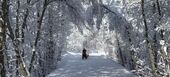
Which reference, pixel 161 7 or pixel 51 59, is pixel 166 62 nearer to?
pixel 161 7

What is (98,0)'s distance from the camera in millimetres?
18484

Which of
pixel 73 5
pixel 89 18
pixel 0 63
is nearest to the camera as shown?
pixel 0 63

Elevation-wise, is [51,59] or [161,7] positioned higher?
[161,7]

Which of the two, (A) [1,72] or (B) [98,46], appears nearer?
(A) [1,72]

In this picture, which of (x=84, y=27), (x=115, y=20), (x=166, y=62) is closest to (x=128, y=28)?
(x=115, y=20)

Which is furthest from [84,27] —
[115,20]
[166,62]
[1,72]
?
[166,62]

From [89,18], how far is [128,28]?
3291mm

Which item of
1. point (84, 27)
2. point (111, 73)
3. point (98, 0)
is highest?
point (98, 0)

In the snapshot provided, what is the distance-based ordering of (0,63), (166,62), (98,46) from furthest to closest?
(98,46), (0,63), (166,62)

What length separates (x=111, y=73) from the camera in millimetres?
21078

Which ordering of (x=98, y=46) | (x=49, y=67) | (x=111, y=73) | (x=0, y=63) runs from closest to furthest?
(x=0, y=63)
(x=111, y=73)
(x=49, y=67)
(x=98, y=46)

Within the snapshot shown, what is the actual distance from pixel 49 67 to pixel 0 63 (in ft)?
68.4

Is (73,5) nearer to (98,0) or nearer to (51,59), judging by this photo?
(98,0)

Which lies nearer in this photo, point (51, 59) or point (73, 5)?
point (73, 5)
